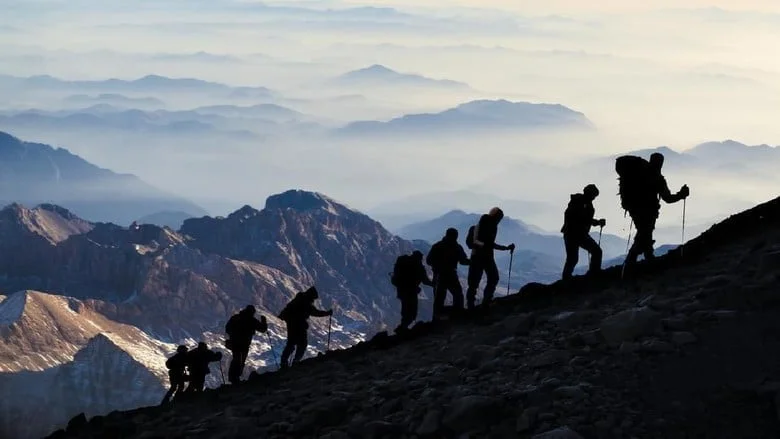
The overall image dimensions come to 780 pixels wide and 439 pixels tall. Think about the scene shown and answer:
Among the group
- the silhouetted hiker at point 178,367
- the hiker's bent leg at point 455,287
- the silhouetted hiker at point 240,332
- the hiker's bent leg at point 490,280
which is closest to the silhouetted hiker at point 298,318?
the silhouetted hiker at point 240,332

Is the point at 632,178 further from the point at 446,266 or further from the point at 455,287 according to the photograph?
the point at 455,287

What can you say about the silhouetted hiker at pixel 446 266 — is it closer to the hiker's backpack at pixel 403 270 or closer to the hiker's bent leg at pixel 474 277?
the hiker's bent leg at pixel 474 277

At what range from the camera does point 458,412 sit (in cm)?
1698

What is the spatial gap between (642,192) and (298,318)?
9.03m

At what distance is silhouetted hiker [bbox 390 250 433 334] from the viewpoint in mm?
26859

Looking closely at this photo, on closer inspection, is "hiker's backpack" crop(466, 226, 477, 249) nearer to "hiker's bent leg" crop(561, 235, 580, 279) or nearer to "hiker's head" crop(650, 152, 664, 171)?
"hiker's bent leg" crop(561, 235, 580, 279)

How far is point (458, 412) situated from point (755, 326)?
4.94 metres

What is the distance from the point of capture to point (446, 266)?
26.4m

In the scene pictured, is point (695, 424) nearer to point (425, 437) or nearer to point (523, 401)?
point (523, 401)

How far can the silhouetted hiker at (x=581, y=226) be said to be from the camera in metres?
25.1

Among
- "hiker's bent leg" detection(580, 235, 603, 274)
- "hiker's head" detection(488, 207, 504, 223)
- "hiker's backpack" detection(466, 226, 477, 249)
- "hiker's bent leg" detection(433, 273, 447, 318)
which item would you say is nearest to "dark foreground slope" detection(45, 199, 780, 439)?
"hiker's bent leg" detection(580, 235, 603, 274)

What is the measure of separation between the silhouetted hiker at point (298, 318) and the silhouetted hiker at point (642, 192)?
811cm

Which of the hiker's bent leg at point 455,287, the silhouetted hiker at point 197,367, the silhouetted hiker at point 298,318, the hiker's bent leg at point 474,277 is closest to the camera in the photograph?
the hiker's bent leg at point 474,277

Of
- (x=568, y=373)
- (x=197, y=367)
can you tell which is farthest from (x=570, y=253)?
(x=197, y=367)
